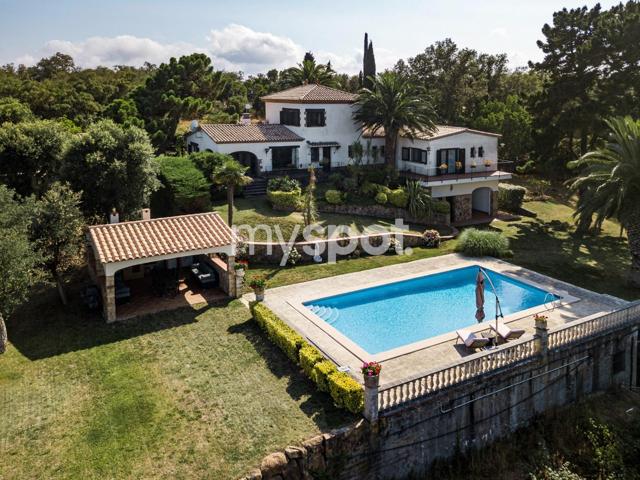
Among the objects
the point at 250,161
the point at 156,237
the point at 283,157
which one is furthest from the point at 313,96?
the point at 156,237

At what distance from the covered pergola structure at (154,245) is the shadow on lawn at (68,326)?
2.96 ft

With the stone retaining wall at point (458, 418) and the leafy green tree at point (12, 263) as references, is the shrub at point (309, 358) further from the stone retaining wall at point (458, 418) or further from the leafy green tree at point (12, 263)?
the leafy green tree at point (12, 263)

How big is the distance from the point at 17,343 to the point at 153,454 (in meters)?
9.68

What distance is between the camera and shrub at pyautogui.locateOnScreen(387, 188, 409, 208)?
36625 mm

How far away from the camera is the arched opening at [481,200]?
4116 centimetres

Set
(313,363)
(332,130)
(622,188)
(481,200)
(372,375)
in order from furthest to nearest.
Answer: (332,130)
(481,200)
(622,188)
(313,363)
(372,375)

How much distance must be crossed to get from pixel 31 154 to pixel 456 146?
29090 mm

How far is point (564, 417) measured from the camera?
1859 centimetres

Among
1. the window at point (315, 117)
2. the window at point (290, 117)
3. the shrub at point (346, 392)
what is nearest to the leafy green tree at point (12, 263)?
the shrub at point (346, 392)

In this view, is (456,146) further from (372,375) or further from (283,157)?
(372,375)

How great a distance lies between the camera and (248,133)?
40281 millimetres

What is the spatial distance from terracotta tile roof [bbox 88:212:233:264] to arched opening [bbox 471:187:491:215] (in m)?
24.7

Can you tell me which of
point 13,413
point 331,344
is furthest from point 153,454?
point 331,344

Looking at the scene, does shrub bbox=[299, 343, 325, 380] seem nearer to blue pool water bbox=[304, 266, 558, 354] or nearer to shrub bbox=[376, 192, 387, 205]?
blue pool water bbox=[304, 266, 558, 354]
